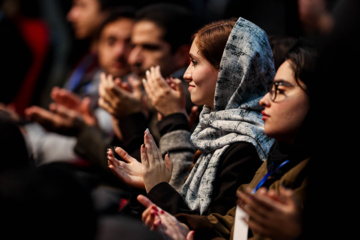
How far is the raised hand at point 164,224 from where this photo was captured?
2363mm

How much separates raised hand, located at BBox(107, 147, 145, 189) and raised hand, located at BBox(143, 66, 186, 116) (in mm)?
564

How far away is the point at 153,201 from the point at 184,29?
205cm

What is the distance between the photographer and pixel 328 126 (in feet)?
6.59

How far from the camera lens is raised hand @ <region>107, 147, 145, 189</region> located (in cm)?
266

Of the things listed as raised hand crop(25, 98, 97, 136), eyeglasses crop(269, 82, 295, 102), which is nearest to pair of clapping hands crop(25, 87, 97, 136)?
raised hand crop(25, 98, 97, 136)

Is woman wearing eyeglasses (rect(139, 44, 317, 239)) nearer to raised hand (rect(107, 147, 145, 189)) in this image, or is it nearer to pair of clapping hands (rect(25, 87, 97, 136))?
raised hand (rect(107, 147, 145, 189))

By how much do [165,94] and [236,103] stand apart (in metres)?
0.57

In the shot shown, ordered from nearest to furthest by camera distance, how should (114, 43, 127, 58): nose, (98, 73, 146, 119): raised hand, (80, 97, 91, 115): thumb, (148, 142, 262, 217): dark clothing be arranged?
(148, 142, 262, 217): dark clothing
(98, 73, 146, 119): raised hand
(80, 97, 91, 115): thumb
(114, 43, 127, 58): nose

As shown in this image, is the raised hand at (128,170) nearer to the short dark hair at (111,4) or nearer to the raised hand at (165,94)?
the raised hand at (165,94)

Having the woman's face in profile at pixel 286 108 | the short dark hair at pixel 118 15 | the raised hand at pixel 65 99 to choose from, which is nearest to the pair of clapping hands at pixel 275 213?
the woman's face in profile at pixel 286 108

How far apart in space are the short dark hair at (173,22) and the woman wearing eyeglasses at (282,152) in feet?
6.52

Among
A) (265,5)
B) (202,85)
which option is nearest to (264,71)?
(202,85)

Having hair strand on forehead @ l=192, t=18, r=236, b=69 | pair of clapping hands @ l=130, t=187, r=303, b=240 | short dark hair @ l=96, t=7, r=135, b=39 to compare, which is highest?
hair strand on forehead @ l=192, t=18, r=236, b=69

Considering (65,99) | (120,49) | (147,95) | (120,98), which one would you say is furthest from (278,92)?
(120,49)
